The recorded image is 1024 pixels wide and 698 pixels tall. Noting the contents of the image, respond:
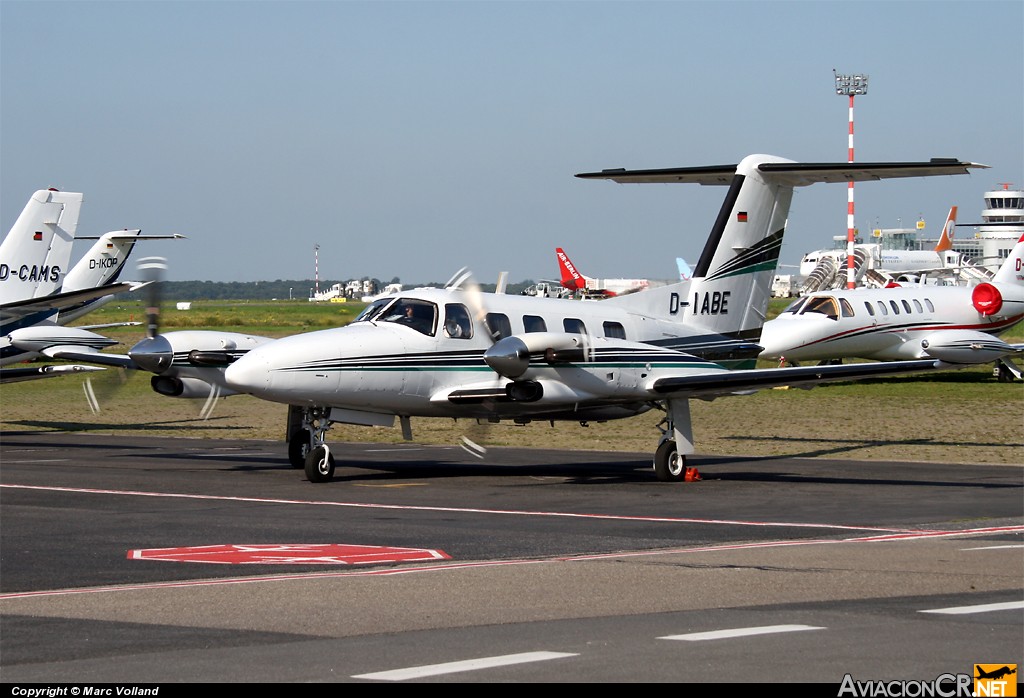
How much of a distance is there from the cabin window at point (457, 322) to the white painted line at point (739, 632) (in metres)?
11.8

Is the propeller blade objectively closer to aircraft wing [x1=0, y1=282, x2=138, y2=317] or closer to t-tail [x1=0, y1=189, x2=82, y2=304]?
aircraft wing [x1=0, y1=282, x2=138, y2=317]

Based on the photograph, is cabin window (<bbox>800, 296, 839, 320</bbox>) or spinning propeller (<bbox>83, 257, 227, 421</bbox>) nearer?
spinning propeller (<bbox>83, 257, 227, 421</bbox>)

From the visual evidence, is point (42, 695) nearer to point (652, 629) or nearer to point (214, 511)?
point (652, 629)

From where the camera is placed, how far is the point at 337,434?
30.1 meters

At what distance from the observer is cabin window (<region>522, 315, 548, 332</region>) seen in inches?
803

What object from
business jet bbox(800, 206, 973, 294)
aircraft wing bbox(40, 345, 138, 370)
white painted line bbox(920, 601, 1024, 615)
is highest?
business jet bbox(800, 206, 973, 294)

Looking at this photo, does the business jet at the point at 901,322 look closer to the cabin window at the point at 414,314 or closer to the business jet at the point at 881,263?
the cabin window at the point at 414,314

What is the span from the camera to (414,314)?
2003 cm

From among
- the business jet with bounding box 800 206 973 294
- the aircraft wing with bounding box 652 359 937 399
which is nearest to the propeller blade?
the aircraft wing with bounding box 652 359 937 399

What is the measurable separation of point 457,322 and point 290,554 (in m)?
7.75

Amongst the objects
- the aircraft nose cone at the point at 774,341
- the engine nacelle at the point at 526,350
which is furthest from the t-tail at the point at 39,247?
the aircraft nose cone at the point at 774,341

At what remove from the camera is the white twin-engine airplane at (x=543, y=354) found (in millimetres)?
19062

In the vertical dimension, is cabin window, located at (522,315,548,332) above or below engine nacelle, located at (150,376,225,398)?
above

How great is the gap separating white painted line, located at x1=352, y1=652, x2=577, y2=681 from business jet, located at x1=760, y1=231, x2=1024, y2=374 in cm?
3016
